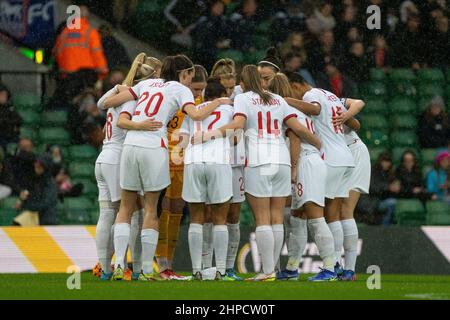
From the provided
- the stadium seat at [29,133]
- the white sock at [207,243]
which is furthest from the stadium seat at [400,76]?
the white sock at [207,243]

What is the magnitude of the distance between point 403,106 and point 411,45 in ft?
3.52

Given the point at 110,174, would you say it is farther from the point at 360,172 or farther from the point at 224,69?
the point at 360,172

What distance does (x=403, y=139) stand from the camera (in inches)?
717

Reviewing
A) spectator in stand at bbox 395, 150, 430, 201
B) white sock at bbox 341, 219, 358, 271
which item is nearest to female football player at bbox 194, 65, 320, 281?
white sock at bbox 341, 219, 358, 271

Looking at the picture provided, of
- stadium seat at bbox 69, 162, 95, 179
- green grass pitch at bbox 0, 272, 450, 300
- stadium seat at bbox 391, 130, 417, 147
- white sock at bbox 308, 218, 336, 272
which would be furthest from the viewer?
stadium seat at bbox 391, 130, 417, 147

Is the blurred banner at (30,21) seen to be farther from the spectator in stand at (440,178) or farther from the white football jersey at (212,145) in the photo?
the white football jersey at (212,145)

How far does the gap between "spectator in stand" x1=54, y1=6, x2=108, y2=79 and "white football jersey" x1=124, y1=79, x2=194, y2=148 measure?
23.1ft

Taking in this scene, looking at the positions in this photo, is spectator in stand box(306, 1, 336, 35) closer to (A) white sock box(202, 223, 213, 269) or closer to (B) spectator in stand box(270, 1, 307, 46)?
(B) spectator in stand box(270, 1, 307, 46)

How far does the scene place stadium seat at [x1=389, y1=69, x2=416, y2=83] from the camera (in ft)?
62.3

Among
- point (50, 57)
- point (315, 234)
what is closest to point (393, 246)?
point (315, 234)

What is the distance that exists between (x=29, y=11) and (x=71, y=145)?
2.36 metres

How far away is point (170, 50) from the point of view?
19000 millimetres

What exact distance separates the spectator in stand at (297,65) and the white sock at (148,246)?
726 centimetres
